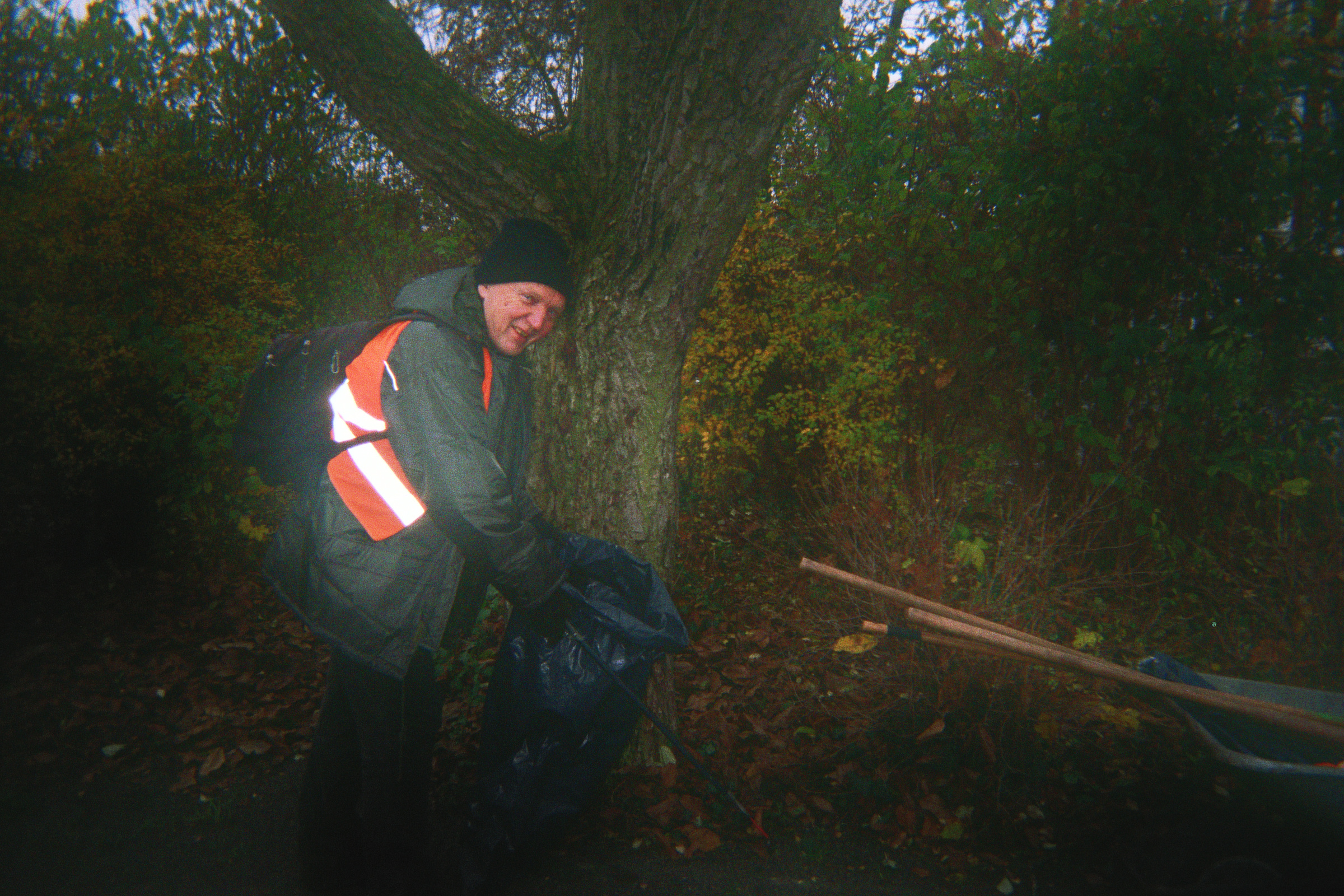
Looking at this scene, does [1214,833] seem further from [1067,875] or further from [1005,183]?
[1005,183]

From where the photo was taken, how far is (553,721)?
228cm

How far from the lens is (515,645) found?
2.35 m

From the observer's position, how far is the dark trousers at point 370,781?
6.98 feet

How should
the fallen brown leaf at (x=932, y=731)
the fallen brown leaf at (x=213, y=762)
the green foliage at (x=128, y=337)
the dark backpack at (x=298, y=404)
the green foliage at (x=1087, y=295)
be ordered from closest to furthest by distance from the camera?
the dark backpack at (x=298, y=404)
the fallen brown leaf at (x=932, y=731)
the fallen brown leaf at (x=213, y=762)
the green foliage at (x=1087, y=295)
the green foliage at (x=128, y=337)

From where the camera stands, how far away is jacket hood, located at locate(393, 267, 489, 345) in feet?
7.08

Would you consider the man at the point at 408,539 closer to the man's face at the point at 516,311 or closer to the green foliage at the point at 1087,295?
the man's face at the point at 516,311

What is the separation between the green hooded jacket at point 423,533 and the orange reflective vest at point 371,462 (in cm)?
3

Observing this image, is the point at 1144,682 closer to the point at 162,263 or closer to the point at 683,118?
the point at 683,118

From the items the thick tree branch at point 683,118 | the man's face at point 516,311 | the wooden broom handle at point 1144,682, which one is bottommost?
the wooden broom handle at point 1144,682

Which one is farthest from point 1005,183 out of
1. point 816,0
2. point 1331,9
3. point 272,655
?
point 272,655

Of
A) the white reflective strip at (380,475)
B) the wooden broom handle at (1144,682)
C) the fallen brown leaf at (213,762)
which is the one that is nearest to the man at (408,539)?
the white reflective strip at (380,475)

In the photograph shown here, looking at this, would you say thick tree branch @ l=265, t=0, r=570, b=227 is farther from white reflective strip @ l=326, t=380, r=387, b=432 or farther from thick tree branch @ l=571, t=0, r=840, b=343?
white reflective strip @ l=326, t=380, r=387, b=432

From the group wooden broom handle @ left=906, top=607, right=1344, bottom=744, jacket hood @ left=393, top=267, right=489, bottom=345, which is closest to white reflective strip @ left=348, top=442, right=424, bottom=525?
jacket hood @ left=393, top=267, right=489, bottom=345

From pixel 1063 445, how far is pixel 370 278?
582 cm
